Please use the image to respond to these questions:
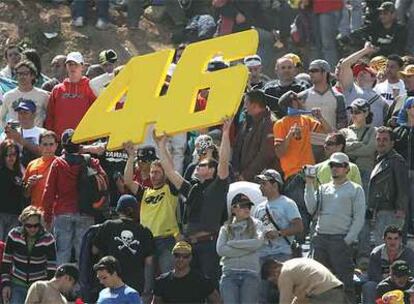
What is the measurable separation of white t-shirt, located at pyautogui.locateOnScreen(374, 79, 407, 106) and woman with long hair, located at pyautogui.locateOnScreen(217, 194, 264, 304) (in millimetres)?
4551

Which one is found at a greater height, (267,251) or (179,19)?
(267,251)

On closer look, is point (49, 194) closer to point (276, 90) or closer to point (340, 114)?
point (276, 90)

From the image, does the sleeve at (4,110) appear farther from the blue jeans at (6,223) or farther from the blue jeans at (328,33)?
the blue jeans at (328,33)

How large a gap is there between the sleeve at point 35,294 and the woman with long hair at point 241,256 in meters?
1.97

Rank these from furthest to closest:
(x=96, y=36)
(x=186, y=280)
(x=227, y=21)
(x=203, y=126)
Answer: (x=96, y=36)
(x=227, y=21)
(x=203, y=126)
(x=186, y=280)

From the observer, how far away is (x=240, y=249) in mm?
21359

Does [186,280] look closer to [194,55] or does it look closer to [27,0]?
[194,55]

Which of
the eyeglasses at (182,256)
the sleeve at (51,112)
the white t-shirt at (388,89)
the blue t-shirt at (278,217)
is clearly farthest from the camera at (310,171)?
the sleeve at (51,112)

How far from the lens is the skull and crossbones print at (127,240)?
71.6ft

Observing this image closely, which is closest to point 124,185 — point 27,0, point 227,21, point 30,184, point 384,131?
point 30,184

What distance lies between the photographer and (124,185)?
23.3 m

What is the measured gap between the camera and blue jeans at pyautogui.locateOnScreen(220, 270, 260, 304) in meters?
21.3

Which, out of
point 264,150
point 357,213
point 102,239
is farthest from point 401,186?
point 102,239

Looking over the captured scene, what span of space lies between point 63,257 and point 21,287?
100 centimetres
